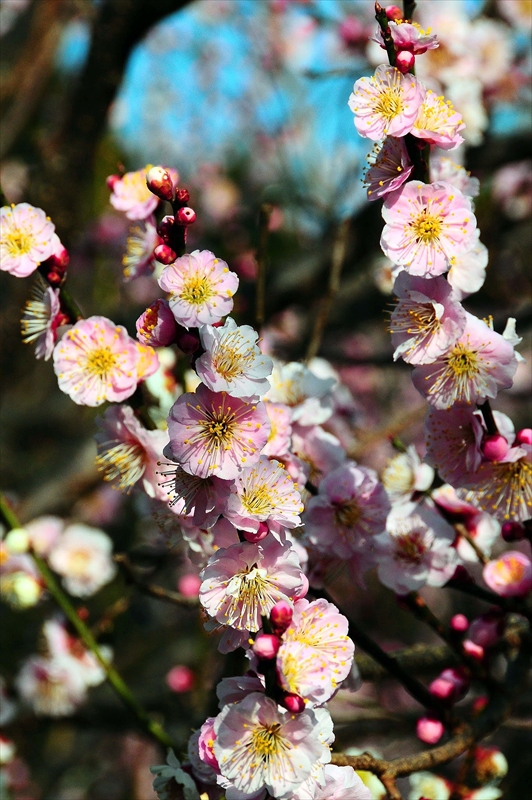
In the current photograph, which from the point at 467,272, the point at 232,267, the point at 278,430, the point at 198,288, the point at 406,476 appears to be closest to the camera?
the point at 198,288

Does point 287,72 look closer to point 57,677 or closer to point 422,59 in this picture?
point 422,59

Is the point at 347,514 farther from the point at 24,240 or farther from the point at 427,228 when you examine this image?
the point at 24,240

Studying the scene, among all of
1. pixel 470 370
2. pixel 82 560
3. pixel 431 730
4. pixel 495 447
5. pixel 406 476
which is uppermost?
pixel 470 370

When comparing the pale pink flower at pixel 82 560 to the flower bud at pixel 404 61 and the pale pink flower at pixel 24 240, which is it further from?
the flower bud at pixel 404 61

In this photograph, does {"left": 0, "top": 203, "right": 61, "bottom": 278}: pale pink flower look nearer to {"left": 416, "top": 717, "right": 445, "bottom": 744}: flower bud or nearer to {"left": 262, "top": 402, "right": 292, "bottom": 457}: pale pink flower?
{"left": 262, "top": 402, "right": 292, "bottom": 457}: pale pink flower

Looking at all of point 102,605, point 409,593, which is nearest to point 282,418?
point 409,593

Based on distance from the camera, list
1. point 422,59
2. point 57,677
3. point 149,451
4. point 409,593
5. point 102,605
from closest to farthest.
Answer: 1. point 149,451
2. point 409,593
3. point 57,677
4. point 422,59
5. point 102,605

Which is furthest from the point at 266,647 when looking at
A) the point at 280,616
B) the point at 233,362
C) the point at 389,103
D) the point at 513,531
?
the point at 389,103
